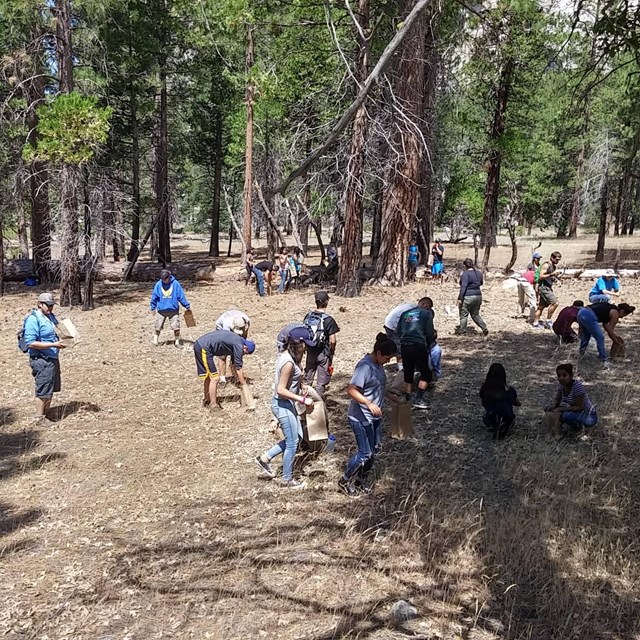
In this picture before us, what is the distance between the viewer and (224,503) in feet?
20.5

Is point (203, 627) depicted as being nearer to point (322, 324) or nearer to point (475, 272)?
point (322, 324)

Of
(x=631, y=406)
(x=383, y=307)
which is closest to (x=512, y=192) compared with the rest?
(x=383, y=307)

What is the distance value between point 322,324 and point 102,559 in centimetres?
404

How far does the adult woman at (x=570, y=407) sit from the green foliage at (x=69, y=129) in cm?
1255

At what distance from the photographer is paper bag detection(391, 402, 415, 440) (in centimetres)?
704

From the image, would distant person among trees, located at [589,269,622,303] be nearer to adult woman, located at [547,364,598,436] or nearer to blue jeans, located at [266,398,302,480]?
adult woman, located at [547,364,598,436]

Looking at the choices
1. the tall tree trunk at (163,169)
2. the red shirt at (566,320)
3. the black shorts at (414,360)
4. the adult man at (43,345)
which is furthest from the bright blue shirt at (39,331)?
the tall tree trunk at (163,169)

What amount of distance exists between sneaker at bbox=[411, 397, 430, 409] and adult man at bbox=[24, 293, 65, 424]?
16.4 ft

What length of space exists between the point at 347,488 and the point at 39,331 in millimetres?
4666

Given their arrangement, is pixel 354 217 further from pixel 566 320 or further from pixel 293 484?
pixel 293 484

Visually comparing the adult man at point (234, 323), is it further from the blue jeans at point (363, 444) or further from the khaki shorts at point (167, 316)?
the khaki shorts at point (167, 316)

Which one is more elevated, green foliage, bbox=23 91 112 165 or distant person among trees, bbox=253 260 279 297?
green foliage, bbox=23 91 112 165

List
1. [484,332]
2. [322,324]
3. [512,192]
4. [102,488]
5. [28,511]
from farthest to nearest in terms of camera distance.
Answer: [512,192] < [484,332] < [322,324] < [102,488] < [28,511]

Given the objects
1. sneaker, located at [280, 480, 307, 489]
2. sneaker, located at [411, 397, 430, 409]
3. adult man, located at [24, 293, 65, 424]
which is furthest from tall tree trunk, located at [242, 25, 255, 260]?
sneaker, located at [280, 480, 307, 489]
